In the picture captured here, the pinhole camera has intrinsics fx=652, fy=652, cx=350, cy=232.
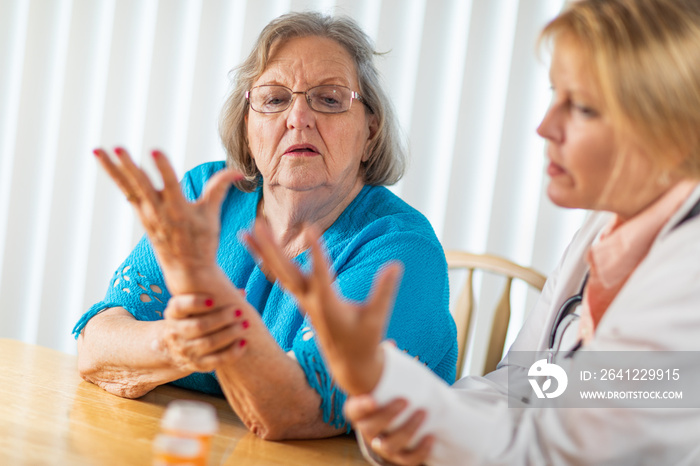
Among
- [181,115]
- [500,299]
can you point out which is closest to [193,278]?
[500,299]

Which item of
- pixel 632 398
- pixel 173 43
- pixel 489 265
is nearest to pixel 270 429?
pixel 632 398

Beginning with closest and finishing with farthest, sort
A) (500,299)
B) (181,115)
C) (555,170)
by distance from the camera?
(555,170)
(500,299)
(181,115)

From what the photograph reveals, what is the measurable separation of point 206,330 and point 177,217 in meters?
0.18

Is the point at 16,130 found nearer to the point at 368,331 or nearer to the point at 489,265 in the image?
the point at 489,265

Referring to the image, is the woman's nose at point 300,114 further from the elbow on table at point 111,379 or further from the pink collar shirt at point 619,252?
the pink collar shirt at point 619,252

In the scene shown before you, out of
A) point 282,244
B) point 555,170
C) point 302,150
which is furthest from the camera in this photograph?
point 282,244

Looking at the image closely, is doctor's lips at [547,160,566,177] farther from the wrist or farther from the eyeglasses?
the eyeglasses

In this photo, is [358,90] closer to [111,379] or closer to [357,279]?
[357,279]

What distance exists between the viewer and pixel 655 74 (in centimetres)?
77

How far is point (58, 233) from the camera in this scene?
8.71 ft

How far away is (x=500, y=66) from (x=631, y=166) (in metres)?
1.58

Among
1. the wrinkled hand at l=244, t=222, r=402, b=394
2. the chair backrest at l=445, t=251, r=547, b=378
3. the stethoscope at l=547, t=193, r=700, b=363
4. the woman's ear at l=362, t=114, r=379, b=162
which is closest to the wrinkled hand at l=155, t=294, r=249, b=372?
the wrinkled hand at l=244, t=222, r=402, b=394

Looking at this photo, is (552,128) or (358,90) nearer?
(552,128)

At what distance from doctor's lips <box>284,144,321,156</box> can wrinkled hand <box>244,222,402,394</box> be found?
753 millimetres
